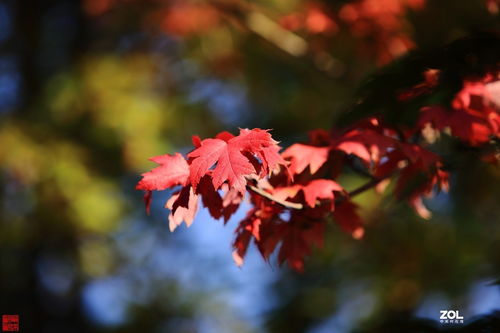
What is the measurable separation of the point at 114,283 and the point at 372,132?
10.2 ft

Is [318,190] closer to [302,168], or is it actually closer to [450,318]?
[302,168]

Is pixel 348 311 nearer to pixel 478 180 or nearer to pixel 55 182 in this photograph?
pixel 478 180

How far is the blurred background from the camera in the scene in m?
2.37

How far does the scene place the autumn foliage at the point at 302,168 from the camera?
2.81 feet

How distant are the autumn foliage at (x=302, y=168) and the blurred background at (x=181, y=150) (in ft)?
3.50

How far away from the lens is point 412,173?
1093mm

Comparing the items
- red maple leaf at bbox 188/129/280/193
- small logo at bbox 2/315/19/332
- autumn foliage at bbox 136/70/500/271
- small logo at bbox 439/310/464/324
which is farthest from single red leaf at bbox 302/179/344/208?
small logo at bbox 2/315/19/332

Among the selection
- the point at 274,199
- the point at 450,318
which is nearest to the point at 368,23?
the point at 450,318

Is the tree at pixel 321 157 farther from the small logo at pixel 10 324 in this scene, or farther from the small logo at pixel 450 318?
the small logo at pixel 10 324

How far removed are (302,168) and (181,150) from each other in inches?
98.1

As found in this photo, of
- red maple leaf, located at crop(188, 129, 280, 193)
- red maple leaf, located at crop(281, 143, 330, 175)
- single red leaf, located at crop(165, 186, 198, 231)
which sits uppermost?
red maple leaf, located at crop(281, 143, 330, 175)

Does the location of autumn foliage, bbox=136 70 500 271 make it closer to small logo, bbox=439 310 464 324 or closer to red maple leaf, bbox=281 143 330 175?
red maple leaf, bbox=281 143 330 175

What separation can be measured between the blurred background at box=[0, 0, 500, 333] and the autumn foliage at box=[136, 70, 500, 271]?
107 cm

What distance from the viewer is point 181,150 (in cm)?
338
